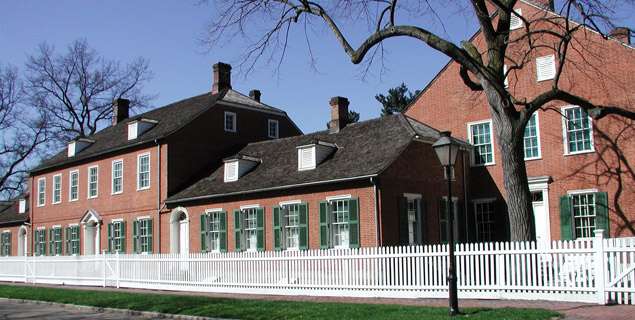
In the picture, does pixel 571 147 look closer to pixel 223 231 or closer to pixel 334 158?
pixel 334 158

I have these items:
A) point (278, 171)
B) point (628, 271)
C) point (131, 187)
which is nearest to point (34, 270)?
point (131, 187)

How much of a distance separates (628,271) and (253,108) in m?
22.0

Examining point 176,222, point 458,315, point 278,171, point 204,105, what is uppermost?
point 204,105

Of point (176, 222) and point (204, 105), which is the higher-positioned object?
point (204, 105)

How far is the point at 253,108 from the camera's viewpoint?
32.2 metres

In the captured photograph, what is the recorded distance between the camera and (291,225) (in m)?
23.4

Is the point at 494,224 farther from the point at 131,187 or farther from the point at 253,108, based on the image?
the point at 131,187

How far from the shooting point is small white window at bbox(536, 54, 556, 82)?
80.0ft

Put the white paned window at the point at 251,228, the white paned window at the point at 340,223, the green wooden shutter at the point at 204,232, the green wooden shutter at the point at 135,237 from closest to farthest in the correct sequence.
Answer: the white paned window at the point at 340,223, the white paned window at the point at 251,228, the green wooden shutter at the point at 204,232, the green wooden shutter at the point at 135,237

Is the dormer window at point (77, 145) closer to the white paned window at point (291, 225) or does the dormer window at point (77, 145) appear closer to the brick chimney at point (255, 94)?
the brick chimney at point (255, 94)

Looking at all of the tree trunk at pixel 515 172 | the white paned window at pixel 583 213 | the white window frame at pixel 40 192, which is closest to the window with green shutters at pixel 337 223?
the tree trunk at pixel 515 172

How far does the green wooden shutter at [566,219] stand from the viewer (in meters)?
23.2

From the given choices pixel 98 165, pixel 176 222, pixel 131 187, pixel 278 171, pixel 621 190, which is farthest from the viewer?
pixel 98 165

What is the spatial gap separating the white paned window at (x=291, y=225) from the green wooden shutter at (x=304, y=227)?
0.32 metres
